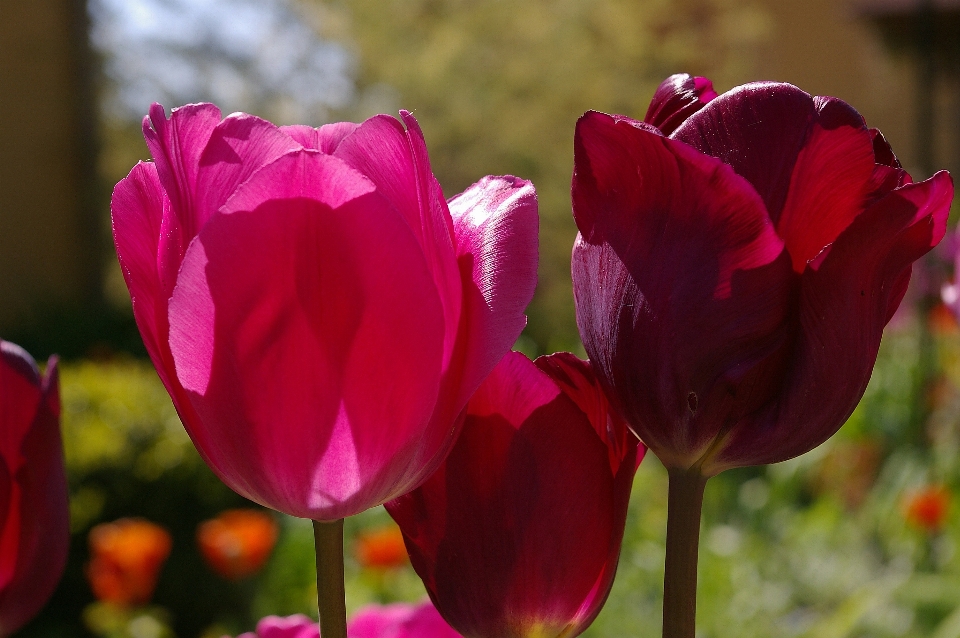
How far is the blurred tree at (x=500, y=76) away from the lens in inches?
413

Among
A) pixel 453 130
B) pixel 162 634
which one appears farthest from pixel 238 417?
pixel 453 130

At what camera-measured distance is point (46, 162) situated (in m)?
7.92

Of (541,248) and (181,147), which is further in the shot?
(541,248)

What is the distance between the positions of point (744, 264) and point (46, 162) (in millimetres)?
8433

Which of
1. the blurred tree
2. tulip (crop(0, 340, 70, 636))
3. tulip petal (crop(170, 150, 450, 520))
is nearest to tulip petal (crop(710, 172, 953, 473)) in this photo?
tulip petal (crop(170, 150, 450, 520))

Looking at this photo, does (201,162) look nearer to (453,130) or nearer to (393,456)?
(393,456)

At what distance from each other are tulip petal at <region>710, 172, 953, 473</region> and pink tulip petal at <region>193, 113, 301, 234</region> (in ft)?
0.51

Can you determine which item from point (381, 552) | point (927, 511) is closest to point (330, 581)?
point (381, 552)

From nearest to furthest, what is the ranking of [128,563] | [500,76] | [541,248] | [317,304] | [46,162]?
1. [317,304]
2. [128,563]
3. [46,162]
4. [541,248]
5. [500,76]

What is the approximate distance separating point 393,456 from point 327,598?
0.15 feet

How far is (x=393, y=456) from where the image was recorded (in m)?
0.30

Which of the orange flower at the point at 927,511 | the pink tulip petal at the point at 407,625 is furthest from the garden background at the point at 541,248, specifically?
the pink tulip petal at the point at 407,625

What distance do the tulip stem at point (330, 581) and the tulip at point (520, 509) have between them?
0.15 ft

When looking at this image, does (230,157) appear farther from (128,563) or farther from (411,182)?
(128,563)
